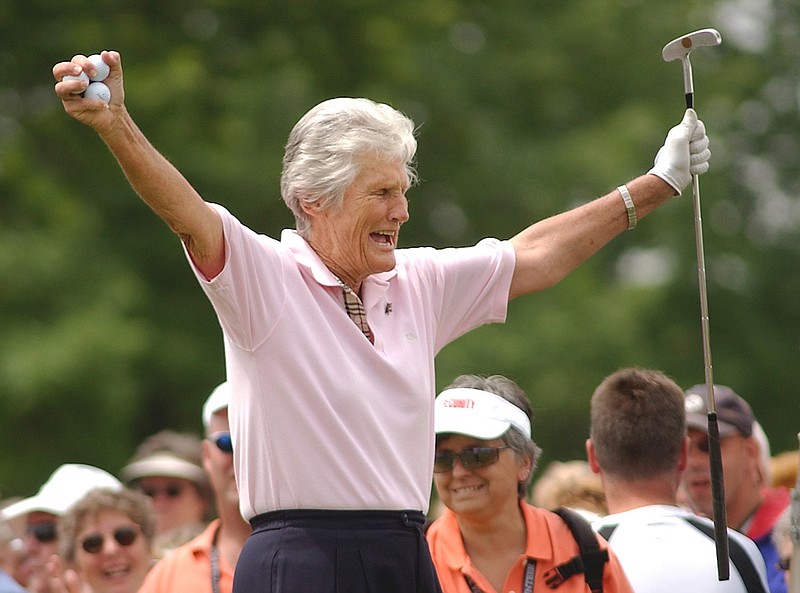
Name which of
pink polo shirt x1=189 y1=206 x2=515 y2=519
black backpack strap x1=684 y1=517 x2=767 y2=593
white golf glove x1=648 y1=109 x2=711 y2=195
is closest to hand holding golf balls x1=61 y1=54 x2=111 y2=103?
pink polo shirt x1=189 y1=206 x2=515 y2=519

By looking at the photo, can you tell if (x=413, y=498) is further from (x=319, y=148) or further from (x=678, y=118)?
(x=678, y=118)

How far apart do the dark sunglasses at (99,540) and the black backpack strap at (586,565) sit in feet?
7.27

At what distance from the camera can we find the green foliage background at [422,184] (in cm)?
1345

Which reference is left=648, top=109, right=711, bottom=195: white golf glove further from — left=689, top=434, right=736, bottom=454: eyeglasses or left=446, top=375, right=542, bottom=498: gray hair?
left=689, top=434, right=736, bottom=454: eyeglasses

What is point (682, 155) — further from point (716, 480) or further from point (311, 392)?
point (311, 392)

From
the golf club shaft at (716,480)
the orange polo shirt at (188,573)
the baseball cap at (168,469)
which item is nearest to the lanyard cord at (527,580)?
the golf club shaft at (716,480)

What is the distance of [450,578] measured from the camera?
479 cm

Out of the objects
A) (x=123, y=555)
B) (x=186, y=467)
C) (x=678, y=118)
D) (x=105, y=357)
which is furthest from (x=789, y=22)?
(x=123, y=555)

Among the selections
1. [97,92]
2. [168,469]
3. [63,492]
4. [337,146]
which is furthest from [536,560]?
[168,469]

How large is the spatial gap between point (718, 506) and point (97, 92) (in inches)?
84.1

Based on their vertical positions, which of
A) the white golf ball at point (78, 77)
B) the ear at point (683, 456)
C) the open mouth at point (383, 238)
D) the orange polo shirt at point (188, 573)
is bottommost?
the orange polo shirt at point (188, 573)

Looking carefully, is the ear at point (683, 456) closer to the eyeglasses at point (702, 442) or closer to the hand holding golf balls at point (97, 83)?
the eyeglasses at point (702, 442)

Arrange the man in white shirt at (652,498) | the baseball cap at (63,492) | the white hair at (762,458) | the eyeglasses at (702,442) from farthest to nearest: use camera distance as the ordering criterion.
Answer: the baseball cap at (63,492), the white hair at (762,458), the eyeglasses at (702,442), the man in white shirt at (652,498)

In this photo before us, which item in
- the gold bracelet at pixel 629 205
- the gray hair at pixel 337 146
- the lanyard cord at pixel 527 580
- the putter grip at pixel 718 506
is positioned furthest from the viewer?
the lanyard cord at pixel 527 580
